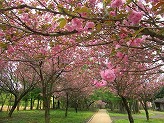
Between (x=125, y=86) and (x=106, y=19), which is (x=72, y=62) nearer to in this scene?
(x=125, y=86)

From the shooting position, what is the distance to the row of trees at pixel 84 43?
3848 millimetres

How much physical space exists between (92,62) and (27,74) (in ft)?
44.5

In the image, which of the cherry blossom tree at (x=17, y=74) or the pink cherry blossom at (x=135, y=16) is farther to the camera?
the cherry blossom tree at (x=17, y=74)

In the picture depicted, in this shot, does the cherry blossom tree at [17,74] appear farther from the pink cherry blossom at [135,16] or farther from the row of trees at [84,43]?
the pink cherry blossom at [135,16]

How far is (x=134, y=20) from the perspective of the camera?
3.59 metres

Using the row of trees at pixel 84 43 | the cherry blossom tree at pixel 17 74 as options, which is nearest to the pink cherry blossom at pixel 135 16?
the row of trees at pixel 84 43

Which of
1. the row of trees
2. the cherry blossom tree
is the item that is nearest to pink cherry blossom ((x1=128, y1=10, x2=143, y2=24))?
the row of trees

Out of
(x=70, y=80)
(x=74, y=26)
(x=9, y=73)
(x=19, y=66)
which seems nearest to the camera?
(x=74, y=26)

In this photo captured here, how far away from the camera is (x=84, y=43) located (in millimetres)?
9227

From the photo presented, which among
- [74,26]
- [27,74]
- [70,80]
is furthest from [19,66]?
[74,26]

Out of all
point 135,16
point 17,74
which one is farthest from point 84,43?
point 17,74

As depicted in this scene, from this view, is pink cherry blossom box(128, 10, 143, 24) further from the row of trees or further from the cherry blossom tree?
the cherry blossom tree

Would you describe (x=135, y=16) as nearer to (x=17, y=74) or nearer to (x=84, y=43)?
(x=84, y=43)

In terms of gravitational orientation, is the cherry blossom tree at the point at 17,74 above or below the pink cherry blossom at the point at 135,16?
above
